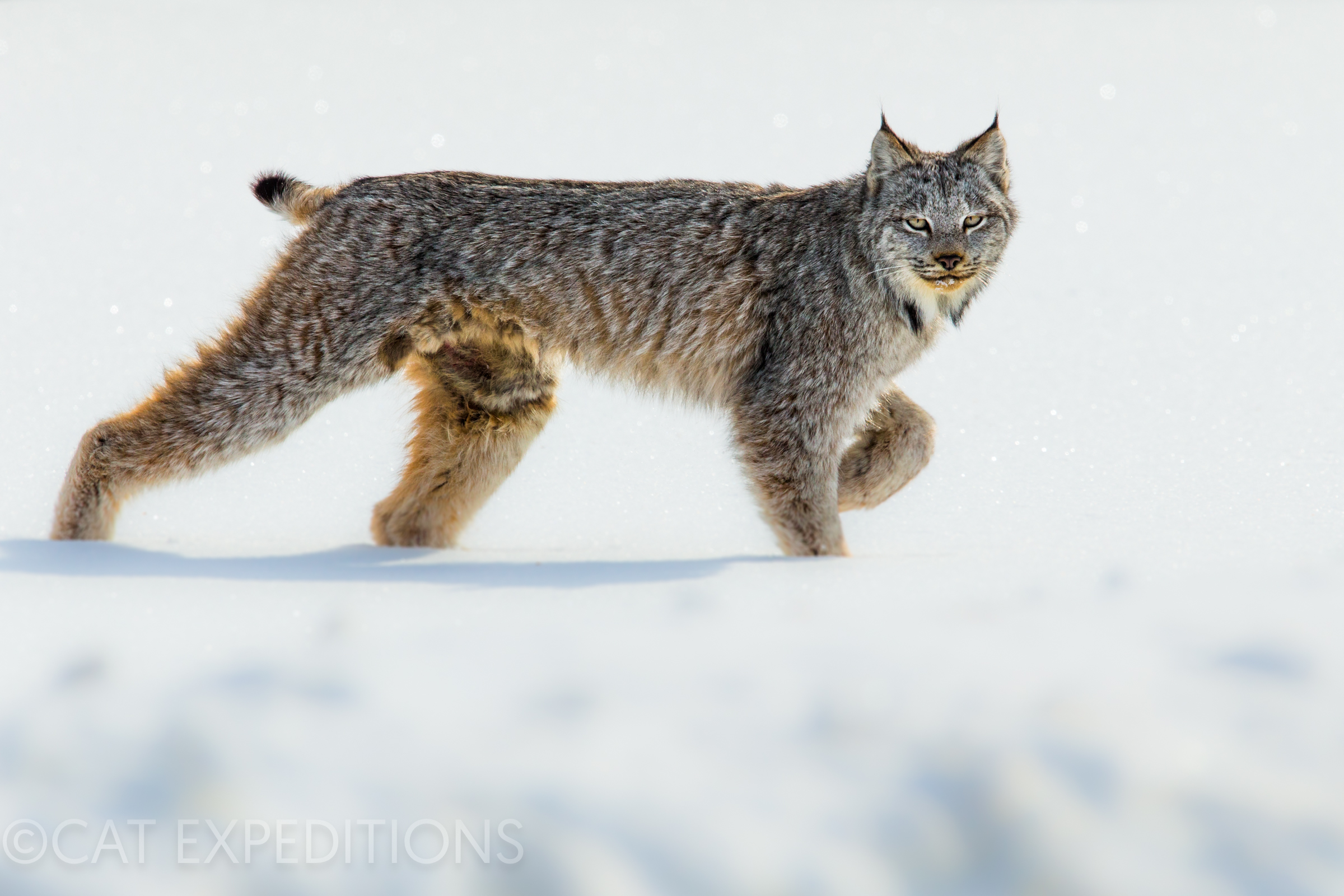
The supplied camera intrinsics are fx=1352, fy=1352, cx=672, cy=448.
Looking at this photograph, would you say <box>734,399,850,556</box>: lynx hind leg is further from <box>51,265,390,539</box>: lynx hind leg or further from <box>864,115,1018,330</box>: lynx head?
<box>51,265,390,539</box>: lynx hind leg

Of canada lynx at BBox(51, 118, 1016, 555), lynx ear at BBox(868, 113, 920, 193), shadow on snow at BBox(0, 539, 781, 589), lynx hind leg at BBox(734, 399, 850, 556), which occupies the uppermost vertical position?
lynx ear at BBox(868, 113, 920, 193)

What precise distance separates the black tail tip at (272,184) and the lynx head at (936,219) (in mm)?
2269

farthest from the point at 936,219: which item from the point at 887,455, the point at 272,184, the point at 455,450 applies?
the point at 272,184

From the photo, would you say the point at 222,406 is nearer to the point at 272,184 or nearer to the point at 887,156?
the point at 272,184

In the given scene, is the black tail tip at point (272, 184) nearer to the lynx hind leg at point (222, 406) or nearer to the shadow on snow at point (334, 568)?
the lynx hind leg at point (222, 406)

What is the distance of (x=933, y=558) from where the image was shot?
4582mm

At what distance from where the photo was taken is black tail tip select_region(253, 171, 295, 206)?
5301mm

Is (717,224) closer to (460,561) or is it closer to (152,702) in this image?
(460,561)

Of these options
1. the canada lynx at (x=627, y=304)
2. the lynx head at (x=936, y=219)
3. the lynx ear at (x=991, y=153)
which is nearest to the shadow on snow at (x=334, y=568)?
the canada lynx at (x=627, y=304)

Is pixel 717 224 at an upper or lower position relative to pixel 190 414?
upper

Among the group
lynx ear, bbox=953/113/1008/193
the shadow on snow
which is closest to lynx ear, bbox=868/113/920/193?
lynx ear, bbox=953/113/1008/193

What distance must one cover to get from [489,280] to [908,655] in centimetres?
242

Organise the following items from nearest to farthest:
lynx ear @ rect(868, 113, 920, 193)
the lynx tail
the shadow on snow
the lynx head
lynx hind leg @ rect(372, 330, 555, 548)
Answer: the shadow on snow → the lynx head → lynx ear @ rect(868, 113, 920, 193) → the lynx tail → lynx hind leg @ rect(372, 330, 555, 548)

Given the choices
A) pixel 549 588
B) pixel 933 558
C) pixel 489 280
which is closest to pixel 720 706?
pixel 549 588
